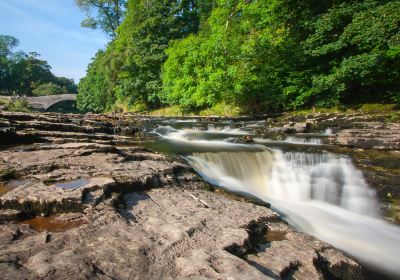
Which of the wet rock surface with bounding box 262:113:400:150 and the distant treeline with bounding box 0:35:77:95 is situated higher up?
the distant treeline with bounding box 0:35:77:95

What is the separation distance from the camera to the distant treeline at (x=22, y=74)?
251 ft

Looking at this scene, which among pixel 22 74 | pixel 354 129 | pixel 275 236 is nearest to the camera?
pixel 275 236

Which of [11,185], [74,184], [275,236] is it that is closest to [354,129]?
[275,236]

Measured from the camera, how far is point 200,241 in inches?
117

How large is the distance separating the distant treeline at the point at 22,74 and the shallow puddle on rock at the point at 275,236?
86.5 meters

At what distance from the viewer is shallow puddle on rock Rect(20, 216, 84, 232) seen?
3.16 meters

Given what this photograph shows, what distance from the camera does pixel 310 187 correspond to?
7.04 metres

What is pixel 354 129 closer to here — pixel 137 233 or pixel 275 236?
pixel 275 236

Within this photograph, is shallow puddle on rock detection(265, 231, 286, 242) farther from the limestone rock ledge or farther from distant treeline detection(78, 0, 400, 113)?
distant treeline detection(78, 0, 400, 113)

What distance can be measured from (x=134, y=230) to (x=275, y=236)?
1.69m

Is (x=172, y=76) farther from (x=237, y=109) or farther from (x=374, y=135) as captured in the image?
(x=374, y=135)

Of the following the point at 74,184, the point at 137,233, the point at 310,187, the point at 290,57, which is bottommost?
the point at 310,187

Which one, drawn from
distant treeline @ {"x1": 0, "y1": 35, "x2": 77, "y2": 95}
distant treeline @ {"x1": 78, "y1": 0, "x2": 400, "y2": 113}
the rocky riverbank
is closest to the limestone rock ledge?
the rocky riverbank

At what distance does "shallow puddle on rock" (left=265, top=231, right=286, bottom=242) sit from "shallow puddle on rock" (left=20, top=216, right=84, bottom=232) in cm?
216
